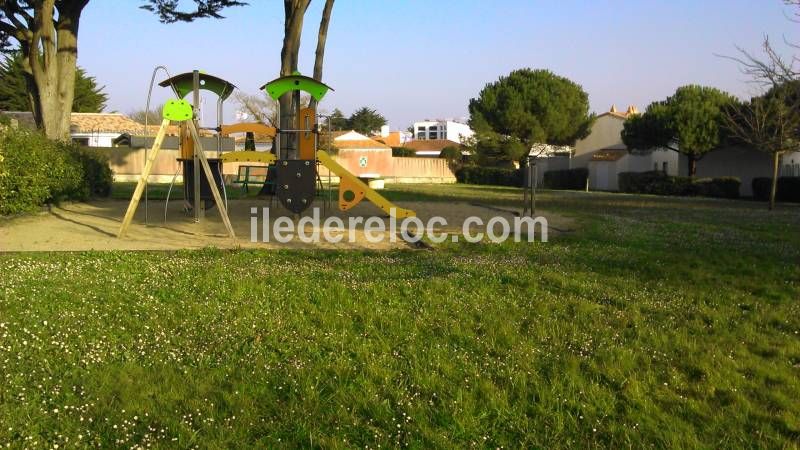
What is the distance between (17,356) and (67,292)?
1.77m

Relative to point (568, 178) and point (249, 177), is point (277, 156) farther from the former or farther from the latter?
point (568, 178)

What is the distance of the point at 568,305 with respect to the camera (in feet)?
19.3

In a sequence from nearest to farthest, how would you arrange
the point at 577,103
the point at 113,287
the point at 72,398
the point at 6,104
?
1. the point at 72,398
2. the point at 113,287
3. the point at 6,104
4. the point at 577,103

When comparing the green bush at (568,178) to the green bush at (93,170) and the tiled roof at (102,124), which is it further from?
the green bush at (93,170)

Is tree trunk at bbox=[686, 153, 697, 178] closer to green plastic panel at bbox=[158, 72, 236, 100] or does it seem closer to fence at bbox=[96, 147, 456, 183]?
fence at bbox=[96, 147, 456, 183]

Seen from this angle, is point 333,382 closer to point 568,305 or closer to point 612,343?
point 612,343

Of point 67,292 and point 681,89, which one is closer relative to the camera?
point 67,292

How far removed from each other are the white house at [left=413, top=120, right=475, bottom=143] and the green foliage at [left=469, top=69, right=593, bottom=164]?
191ft

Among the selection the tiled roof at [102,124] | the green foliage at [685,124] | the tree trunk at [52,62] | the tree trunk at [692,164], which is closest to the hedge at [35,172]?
the tree trunk at [52,62]

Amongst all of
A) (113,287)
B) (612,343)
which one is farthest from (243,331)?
(612,343)

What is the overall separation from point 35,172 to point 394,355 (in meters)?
10.3

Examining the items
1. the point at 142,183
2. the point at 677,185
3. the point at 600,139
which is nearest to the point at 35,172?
the point at 142,183

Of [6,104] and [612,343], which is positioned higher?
[6,104]

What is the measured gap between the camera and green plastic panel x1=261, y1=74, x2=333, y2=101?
1311cm
